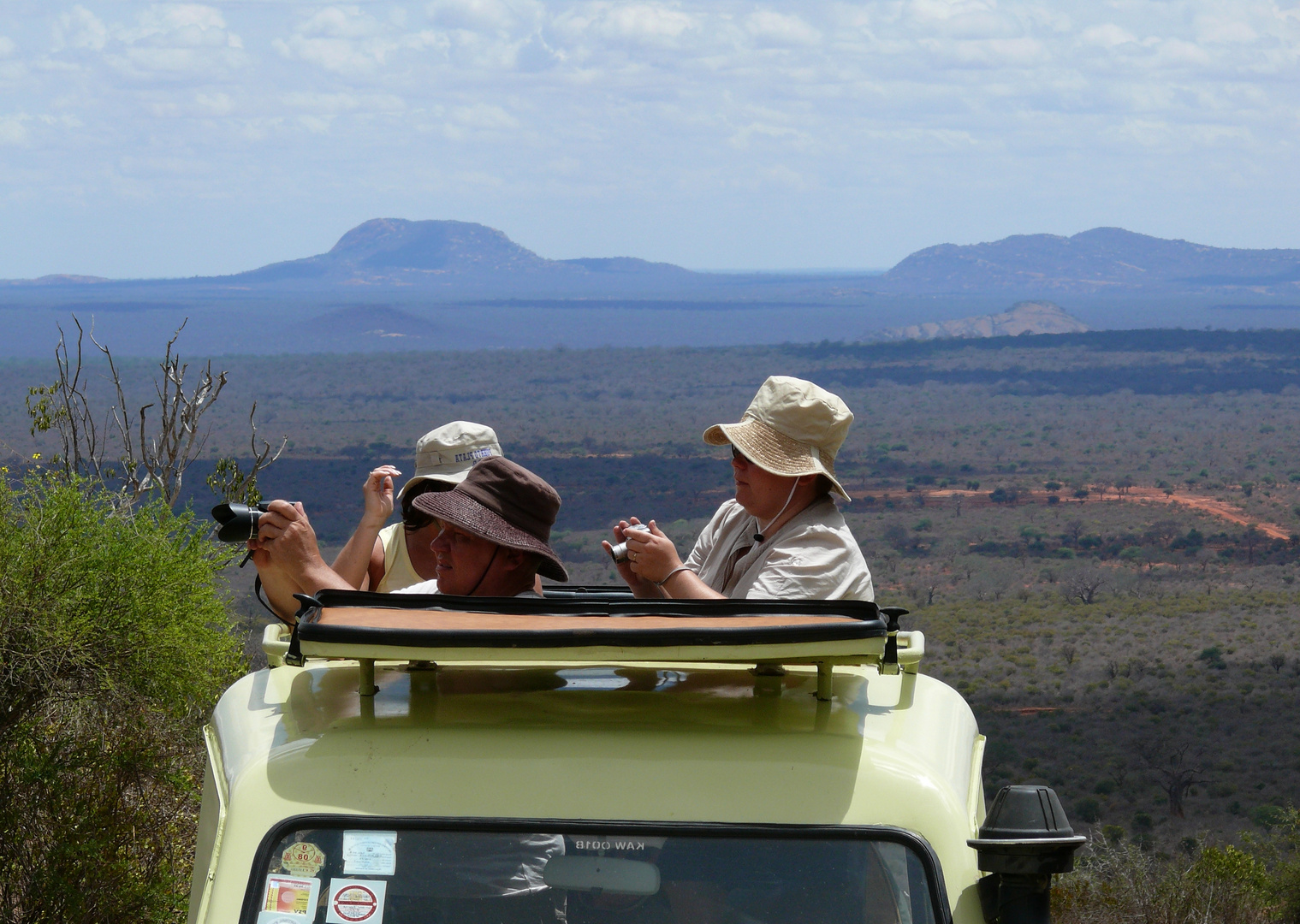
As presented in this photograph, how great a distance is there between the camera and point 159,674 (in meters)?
7.63

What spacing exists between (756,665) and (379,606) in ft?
2.13

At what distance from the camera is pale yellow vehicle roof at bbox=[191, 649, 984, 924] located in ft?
6.19

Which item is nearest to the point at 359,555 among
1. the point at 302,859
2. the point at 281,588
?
the point at 281,588

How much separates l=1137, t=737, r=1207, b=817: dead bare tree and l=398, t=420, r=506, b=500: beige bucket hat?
37.1m

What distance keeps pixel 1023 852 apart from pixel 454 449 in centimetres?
321

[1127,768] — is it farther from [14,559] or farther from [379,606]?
[379,606]

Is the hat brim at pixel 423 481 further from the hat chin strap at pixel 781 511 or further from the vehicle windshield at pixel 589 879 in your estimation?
the vehicle windshield at pixel 589 879

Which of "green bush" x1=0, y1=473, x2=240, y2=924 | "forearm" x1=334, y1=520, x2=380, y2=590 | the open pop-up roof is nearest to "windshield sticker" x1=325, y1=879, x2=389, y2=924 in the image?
the open pop-up roof

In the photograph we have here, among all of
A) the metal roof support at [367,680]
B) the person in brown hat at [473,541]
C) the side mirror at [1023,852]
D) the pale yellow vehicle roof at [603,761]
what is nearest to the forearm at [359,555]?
the person in brown hat at [473,541]

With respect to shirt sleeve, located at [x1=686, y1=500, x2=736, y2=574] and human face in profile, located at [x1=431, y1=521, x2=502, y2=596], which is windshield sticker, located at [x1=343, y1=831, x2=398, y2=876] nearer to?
human face in profile, located at [x1=431, y1=521, x2=502, y2=596]

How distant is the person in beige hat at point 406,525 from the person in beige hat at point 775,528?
2.89 ft

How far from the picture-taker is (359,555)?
4410mm

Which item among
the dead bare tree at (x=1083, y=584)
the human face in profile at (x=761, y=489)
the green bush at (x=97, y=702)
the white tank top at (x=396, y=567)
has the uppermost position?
the human face in profile at (x=761, y=489)

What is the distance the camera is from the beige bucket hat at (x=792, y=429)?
3496 mm
